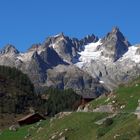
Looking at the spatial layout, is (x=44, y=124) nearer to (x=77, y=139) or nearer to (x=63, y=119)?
(x=63, y=119)

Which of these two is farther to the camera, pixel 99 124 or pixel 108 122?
pixel 99 124

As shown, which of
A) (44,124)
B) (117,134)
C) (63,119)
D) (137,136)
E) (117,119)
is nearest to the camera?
(137,136)

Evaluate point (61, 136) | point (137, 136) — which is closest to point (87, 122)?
point (61, 136)

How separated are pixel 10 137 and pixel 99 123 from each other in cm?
2186

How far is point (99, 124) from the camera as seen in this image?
55.2 meters

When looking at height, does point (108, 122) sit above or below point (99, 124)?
below

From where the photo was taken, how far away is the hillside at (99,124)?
46.6 metres

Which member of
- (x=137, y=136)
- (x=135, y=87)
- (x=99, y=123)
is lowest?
(x=137, y=136)

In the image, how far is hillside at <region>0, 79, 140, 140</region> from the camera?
4662 cm

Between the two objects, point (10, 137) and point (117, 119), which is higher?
point (10, 137)

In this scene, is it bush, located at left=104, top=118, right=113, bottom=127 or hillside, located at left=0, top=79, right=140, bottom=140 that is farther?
bush, located at left=104, top=118, right=113, bottom=127

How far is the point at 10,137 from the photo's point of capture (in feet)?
244

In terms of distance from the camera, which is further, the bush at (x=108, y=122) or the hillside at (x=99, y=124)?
the bush at (x=108, y=122)

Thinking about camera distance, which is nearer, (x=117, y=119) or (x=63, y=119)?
(x=117, y=119)
